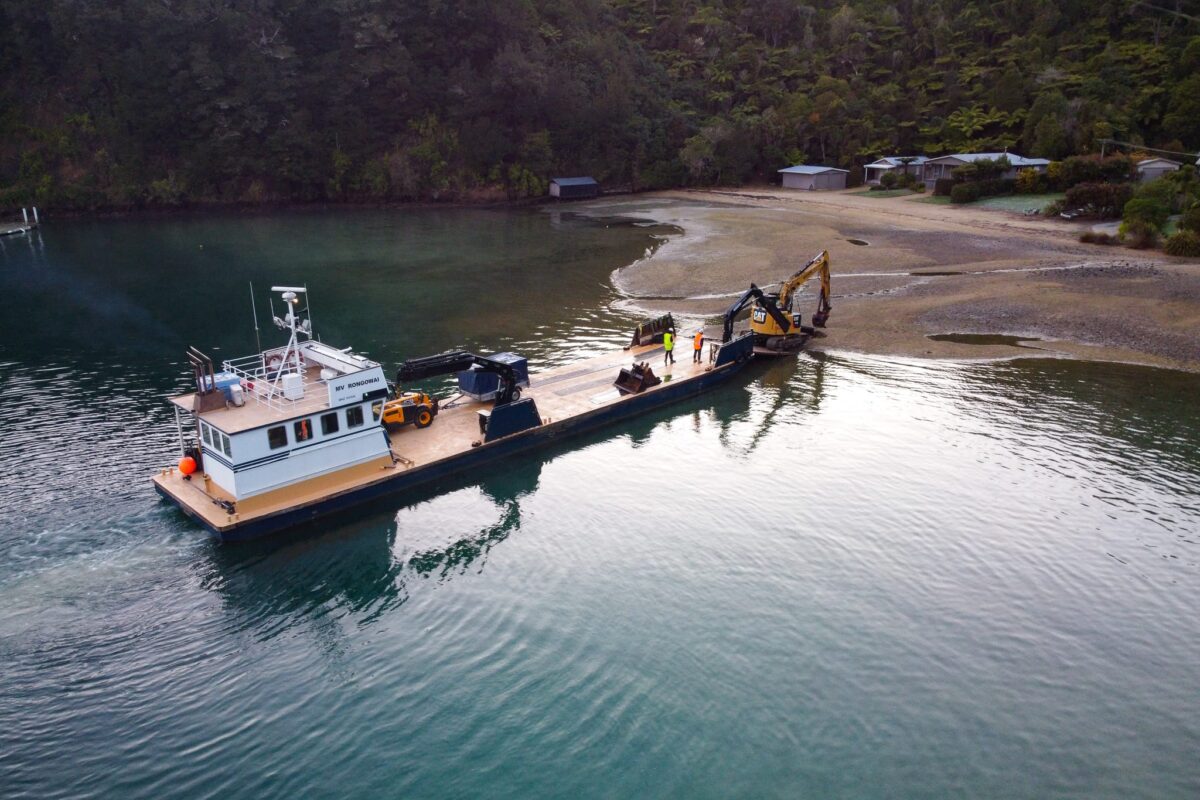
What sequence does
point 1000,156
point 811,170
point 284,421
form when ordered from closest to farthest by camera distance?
1. point 284,421
2. point 1000,156
3. point 811,170

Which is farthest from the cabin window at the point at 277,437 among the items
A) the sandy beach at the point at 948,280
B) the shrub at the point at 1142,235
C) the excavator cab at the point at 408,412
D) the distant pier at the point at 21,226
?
the distant pier at the point at 21,226

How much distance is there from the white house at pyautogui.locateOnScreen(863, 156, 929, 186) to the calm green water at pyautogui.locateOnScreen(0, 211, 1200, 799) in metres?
52.6

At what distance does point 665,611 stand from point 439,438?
10.4m

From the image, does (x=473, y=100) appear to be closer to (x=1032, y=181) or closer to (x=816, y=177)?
(x=816, y=177)

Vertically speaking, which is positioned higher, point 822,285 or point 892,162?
point 892,162

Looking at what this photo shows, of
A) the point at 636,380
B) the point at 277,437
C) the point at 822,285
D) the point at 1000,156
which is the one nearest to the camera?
the point at 277,437

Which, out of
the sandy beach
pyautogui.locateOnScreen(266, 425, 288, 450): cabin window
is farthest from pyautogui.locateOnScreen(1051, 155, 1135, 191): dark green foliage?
pyautogui.locateOnScreen(266, 425, 288, 450): cabin window

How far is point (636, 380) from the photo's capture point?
30094 mm

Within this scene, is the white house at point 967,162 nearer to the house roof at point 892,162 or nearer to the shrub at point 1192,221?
the house roof at point 892,162

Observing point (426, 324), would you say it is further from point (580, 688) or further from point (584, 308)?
point (580, 688)

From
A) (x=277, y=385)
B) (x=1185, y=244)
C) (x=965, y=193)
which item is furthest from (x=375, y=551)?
(x=965, y=193)

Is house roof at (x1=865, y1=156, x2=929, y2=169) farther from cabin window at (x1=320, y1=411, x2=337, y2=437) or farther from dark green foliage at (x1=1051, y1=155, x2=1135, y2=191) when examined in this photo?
cabin window at (x1=320, y1=411, x2=337, y2=437)

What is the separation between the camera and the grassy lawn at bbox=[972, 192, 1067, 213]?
6401 centimetres

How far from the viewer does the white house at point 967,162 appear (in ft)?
233
